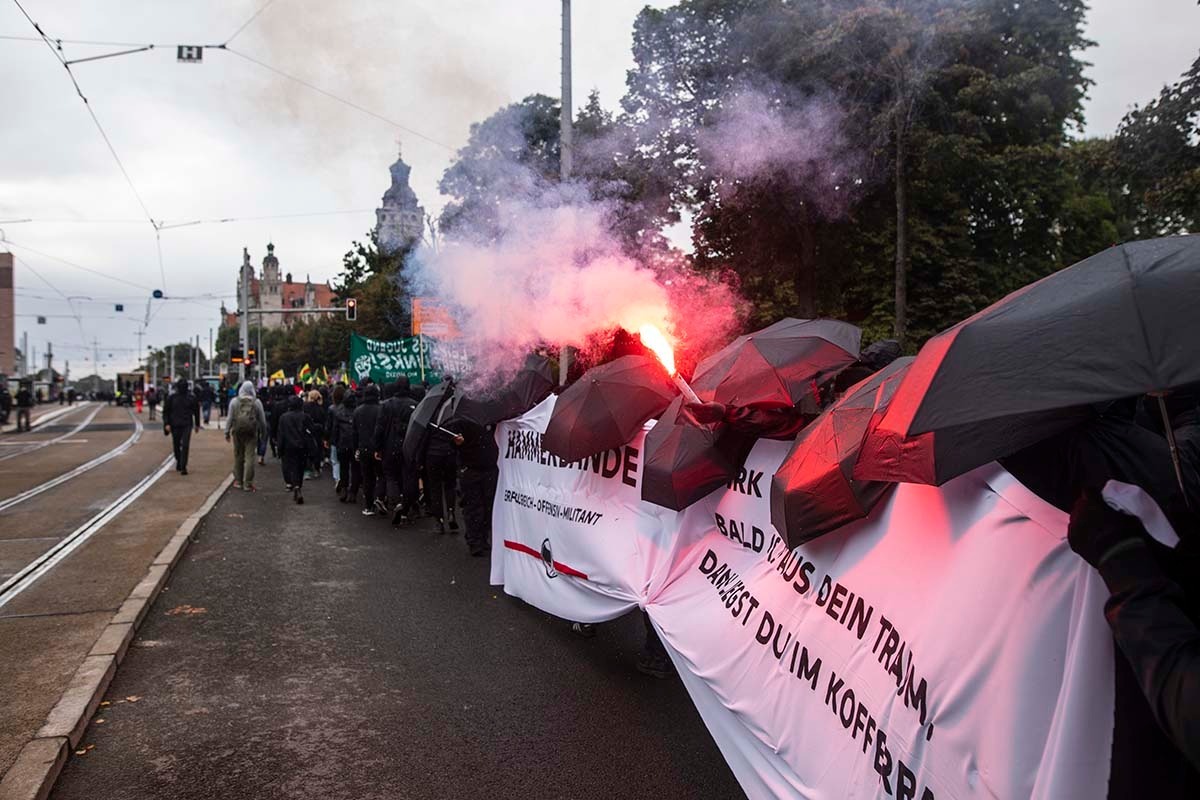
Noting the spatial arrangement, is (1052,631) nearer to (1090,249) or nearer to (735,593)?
(735,593)

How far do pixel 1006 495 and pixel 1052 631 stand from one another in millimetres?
379

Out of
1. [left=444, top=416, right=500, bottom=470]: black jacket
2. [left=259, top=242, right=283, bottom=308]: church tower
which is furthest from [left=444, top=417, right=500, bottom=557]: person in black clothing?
[left=259, top=242, right=283, bottom=308]: church tower

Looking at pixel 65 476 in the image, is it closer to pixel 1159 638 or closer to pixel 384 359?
pixel 384 359

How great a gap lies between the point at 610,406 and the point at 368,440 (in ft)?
21.0

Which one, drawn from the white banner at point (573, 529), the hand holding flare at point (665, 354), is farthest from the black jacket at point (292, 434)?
the hand holding flare at point (665, 354)

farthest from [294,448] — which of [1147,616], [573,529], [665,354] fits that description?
[1147,616]

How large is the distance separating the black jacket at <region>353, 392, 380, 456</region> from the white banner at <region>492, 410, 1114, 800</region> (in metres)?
6.91

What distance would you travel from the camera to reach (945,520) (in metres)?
2.36

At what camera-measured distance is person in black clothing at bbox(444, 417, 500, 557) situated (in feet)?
25.5

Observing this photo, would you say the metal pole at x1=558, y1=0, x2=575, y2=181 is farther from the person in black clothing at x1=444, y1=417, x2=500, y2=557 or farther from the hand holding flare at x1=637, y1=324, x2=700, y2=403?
the hand holding flare at x1=637, y1=324, x2=700, y2=403

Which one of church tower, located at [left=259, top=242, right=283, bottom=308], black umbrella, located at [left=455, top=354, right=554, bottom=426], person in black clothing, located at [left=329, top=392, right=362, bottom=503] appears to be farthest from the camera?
church tower, located at [left=259, top=242, right=283, bottom=308]

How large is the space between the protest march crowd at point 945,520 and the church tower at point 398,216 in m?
13.1

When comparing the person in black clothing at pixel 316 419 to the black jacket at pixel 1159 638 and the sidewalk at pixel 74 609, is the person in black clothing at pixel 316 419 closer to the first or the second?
the sidewalk at pixel 74 609

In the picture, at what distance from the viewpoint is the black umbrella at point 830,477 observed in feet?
8.75
